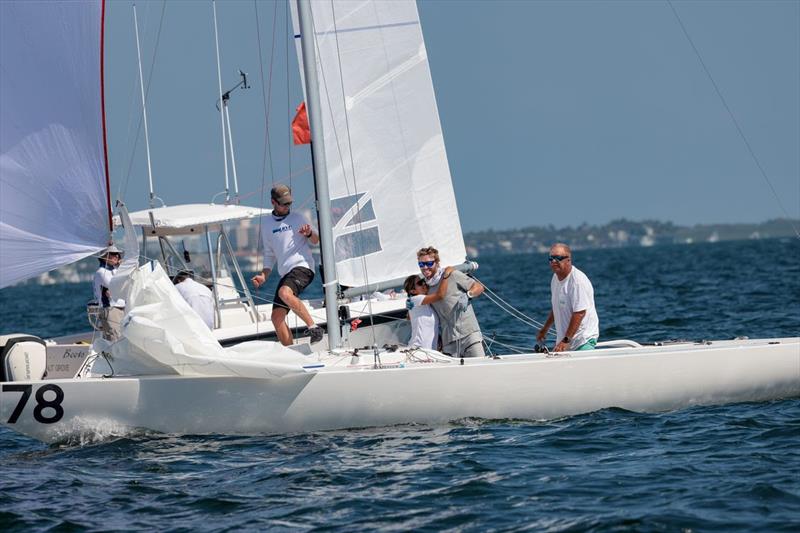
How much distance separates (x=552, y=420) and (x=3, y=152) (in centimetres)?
456

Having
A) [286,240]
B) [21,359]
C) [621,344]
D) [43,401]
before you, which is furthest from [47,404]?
[621,344]

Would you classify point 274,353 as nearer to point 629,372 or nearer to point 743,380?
point 629,372

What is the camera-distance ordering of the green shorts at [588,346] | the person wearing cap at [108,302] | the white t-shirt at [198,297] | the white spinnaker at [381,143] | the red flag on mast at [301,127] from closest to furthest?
the green shorts at [588,346] → the person wearing cap at [108,302] → the white spinnaker at [381,143] → the red flag on mast at [301,127] → the white t-shirt at [198,297]

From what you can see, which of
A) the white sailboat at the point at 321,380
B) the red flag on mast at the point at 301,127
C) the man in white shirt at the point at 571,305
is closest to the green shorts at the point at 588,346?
the man in white shirt at the point at 571,305

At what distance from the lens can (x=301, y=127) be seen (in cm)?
1037

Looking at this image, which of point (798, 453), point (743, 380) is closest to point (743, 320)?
point (743, 380)

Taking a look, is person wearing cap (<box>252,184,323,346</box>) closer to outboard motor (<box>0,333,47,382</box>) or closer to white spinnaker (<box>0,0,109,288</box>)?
white spinnaker (<box>0,0,109,288</box>)

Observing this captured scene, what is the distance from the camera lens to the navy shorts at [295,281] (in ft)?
32.2

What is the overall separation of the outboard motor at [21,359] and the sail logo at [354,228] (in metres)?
2.63

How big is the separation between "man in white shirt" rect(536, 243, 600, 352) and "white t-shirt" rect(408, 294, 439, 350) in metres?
1.02

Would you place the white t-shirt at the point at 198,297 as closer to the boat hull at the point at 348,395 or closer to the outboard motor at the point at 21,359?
the outboard motor at the point at 21,359

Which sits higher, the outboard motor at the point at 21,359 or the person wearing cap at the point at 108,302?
the person wearing cap at the point at 108,302

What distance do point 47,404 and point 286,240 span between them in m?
2.52

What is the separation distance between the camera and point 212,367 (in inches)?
331
